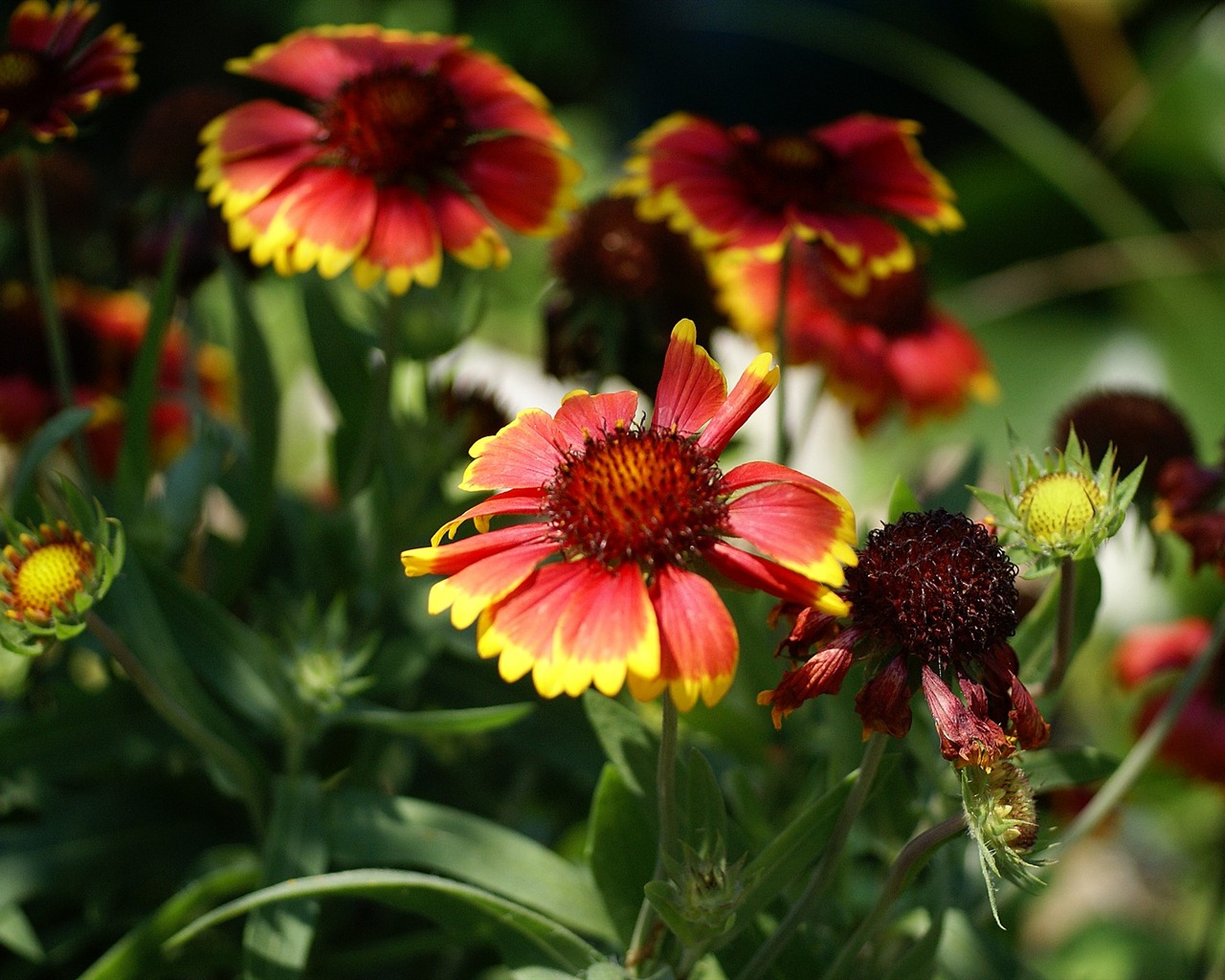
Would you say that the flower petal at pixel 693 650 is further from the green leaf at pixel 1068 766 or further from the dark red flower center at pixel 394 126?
the dark red flower center at pixel 394 126

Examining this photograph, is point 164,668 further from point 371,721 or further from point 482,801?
point 482,801

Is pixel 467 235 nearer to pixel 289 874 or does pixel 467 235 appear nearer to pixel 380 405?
pixel 380 405

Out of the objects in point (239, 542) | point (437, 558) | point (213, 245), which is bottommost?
point (239, 542)

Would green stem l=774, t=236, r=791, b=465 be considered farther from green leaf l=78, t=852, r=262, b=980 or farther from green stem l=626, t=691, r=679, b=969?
green leaf l=78, t=852, r=262, b=980

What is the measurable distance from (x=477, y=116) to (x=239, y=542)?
0.31 metres

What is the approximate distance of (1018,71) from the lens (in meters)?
2.90

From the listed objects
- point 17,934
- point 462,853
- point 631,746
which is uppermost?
point 631,746

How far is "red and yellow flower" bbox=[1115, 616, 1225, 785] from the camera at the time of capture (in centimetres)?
90

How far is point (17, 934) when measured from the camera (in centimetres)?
67

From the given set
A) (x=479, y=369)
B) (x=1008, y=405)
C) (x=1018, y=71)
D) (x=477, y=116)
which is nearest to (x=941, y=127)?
(x=1018, y=71)

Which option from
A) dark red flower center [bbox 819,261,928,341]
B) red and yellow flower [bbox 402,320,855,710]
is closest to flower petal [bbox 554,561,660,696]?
red and yellow flower [bbox 402,320,855,710]

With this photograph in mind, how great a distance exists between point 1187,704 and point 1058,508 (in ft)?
1.71

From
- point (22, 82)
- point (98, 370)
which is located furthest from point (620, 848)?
point (98, 370)

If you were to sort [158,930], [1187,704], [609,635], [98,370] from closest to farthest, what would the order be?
[609,635]
[158,930]
[1187,704]
[98,370]
